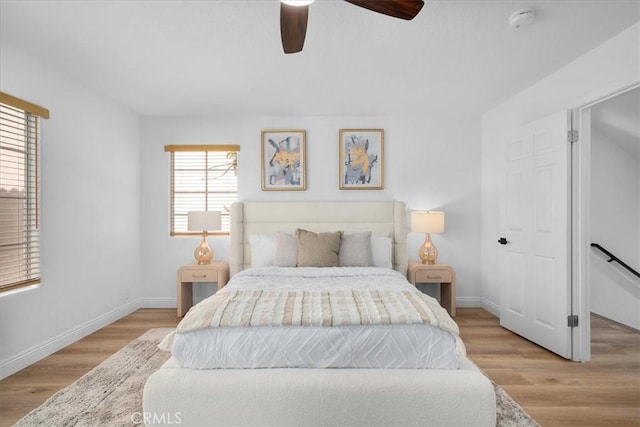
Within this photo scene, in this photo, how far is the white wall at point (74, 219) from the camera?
2.78 m

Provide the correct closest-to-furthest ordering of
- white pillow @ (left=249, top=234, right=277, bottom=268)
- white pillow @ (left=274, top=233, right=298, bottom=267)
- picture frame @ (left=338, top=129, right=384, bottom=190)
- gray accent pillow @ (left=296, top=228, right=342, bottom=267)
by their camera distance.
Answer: gray accent pillow @ (left=296, top=228, right=342, bottom=267) → white pillow @ (left=274, top=233, right=298, bottom=267) → white pillow @ (left=249, top=234, right=277, bottom=268) → picture frame @ (left=338, top=129, right=384, bottom=190)

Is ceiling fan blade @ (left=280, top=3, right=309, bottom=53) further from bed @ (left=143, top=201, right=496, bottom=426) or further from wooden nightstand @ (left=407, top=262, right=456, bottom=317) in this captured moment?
wooden nightstand @ (left=407, top=262, right=456, bottom=317)

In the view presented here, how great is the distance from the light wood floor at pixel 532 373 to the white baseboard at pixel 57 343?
0.06 meters

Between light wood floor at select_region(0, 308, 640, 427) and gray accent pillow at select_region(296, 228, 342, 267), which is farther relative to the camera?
gray accent pillow at select_region(296, 228, 342, 267)

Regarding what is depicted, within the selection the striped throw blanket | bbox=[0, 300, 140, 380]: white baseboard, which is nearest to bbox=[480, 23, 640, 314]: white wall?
the striped throw blanket

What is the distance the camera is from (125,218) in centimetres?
429

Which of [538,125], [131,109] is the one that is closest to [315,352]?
[538,125]

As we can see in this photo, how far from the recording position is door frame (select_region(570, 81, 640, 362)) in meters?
2.95

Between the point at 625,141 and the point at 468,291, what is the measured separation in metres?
2.43

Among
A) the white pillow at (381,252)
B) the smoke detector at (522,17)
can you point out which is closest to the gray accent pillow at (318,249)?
the white pillow at (381,252)

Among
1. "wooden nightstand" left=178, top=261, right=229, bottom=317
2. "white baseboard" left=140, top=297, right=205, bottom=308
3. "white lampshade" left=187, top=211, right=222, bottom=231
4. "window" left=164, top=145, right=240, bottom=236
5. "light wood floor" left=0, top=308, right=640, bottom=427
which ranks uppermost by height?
"window" left=164, top=145, right=240, bottom=236

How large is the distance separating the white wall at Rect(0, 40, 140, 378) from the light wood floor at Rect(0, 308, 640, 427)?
0.75 feet

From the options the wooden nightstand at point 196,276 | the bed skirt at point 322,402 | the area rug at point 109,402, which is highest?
the wooden nightstand at point 196,276

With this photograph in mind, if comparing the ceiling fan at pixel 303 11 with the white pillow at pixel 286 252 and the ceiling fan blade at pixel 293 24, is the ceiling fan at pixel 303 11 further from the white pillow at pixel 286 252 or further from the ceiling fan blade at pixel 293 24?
the white pillow at pixel 286 252
